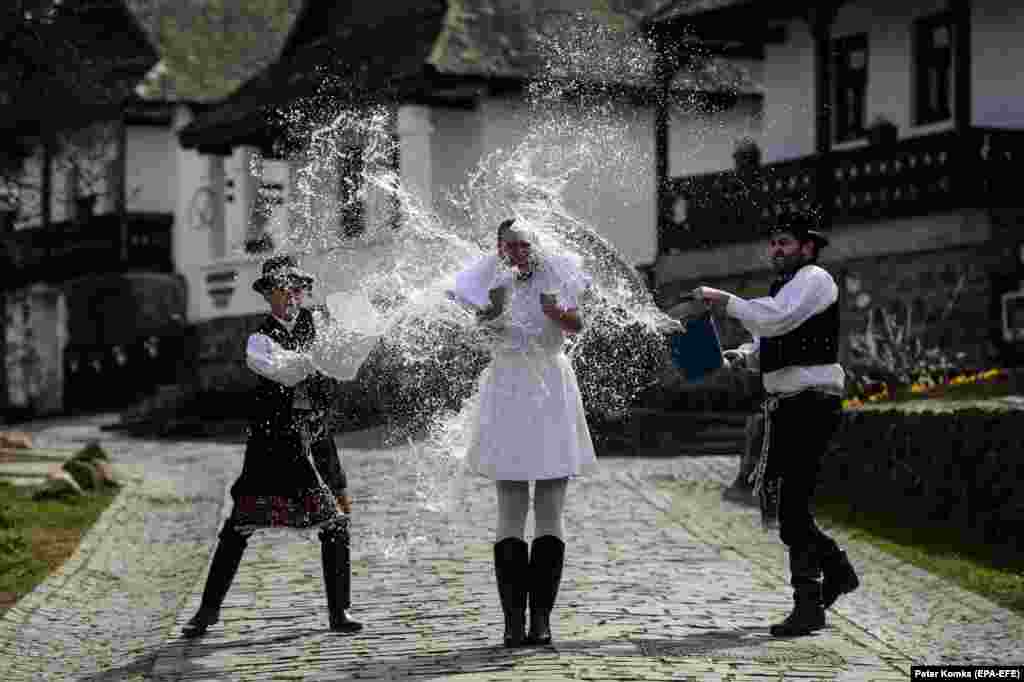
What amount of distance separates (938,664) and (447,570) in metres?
3.42

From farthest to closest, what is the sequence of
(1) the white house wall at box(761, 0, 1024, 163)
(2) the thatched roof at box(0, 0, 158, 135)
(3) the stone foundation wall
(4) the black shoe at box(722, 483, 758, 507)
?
(1) the white house wall at box(761, 0, 1024, 163), (2) the thatched roof at box(0, 0, 158, 135), (4) the black shoe at box(722, 483, 758, 507), (3) the stone foundation wall

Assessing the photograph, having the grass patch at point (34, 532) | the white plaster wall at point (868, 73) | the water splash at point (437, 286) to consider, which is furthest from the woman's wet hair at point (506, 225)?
the white plaster wall at point (868, 73)

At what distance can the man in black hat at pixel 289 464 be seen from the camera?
9688 millimetres

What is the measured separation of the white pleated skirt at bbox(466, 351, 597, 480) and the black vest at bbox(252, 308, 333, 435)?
1.04 metres

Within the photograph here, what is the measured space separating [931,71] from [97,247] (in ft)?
57.3

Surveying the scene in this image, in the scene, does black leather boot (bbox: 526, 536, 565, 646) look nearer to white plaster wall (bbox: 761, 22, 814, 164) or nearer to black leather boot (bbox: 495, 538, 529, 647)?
black leather boot (bbox: 495, 538, 529, 647)

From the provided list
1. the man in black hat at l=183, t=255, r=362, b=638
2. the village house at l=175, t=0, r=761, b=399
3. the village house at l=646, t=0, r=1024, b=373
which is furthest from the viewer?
the village house at l=175, t=0, r=761, b=399

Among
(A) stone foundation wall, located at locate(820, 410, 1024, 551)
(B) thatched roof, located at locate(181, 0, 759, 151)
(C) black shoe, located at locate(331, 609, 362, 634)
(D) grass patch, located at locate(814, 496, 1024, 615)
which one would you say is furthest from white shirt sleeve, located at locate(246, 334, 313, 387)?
(B) thatched roof, located at locate(181, 0, 759, 151)

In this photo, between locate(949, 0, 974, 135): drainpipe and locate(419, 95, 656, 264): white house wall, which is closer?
locate(949, 0, 974, 135): drainpipe

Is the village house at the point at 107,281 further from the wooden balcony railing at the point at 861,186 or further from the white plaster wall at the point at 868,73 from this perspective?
the white plaster wall at the point at 868,73

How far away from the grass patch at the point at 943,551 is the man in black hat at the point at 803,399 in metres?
2.13

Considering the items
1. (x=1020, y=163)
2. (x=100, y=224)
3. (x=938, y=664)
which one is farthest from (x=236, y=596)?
(x=100, y=224)

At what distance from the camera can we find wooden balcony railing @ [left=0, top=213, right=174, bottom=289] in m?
37.1

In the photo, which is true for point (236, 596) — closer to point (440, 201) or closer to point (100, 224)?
point (440, 201)
